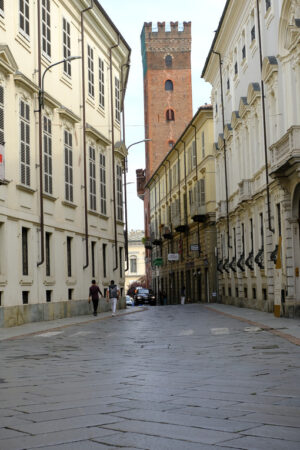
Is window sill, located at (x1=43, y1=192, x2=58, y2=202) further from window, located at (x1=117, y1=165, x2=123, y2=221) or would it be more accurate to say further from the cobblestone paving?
the cobblestone paving

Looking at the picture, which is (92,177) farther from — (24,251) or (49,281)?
(24,251)

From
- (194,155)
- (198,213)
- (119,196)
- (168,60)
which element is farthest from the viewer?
(168,60)

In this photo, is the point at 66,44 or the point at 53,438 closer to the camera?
the point at 53,438

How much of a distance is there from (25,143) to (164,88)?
207 feet

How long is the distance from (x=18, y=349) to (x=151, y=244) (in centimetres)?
6724

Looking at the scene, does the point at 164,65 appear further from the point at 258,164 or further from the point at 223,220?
the point at 258,164

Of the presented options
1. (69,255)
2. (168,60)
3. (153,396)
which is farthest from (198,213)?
(153,396)

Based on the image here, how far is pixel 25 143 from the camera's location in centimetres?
2539

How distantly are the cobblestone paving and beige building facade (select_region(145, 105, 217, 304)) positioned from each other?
1393 inches

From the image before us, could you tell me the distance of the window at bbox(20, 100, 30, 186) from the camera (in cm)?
2508

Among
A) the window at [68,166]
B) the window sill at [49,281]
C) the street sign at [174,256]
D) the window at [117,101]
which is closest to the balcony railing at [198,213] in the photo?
the street sign at [174,256]

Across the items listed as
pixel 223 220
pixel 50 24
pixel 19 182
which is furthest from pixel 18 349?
pixel 223 220

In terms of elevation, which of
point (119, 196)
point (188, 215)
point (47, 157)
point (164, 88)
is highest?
point (164, 88)

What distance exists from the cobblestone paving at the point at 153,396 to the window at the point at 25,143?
10873 millimetres
